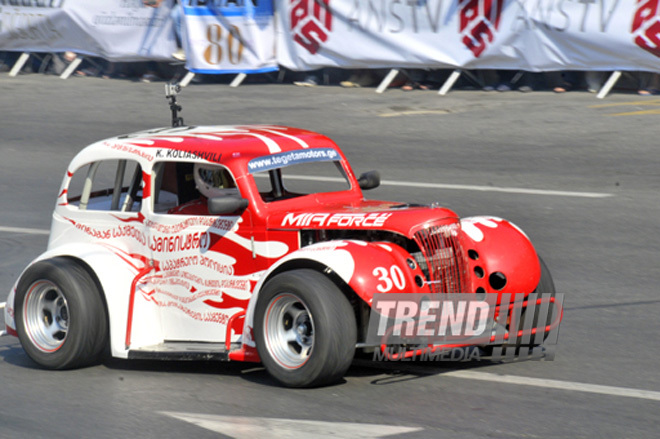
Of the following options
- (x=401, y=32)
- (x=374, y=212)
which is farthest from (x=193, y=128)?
(x=401, y=32)

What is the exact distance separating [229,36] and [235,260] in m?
14.8

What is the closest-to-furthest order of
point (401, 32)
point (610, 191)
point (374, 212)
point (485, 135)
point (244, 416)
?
point (244, 416)
point (374, 212)
point (610, 191)
point (485, 135)
point (401, 32)

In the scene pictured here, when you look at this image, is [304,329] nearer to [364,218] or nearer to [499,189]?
[364,218]

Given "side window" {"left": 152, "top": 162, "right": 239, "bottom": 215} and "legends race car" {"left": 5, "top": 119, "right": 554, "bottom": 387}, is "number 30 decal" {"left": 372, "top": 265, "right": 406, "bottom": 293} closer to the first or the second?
"legends race car" {"left": 5, "top": 119, "right": 554, "bottom": 387}

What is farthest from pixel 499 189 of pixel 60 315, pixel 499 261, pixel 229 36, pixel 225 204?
pixel 229 36

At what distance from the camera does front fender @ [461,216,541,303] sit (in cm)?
714

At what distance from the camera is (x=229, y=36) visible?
21344mm

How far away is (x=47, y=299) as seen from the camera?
7617mm

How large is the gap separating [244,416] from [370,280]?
1059mm

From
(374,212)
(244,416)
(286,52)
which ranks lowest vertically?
A: (244,416)

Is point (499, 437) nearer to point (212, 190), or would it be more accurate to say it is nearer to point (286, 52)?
point (212, 190)

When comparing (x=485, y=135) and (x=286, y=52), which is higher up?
(x=286, y=52)

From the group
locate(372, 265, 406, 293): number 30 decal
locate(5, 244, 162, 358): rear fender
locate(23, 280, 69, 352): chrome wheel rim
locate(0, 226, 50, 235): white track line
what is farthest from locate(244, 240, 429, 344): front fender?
locate(0, 226, 50, 235): white track line

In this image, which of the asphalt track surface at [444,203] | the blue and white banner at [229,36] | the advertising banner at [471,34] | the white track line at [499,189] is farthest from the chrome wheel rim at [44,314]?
the blue and white banner at [229,36]
